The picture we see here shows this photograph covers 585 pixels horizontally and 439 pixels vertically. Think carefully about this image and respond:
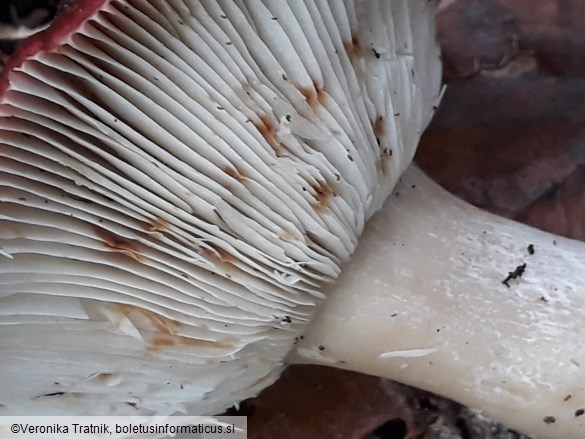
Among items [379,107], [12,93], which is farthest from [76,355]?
[379,107]

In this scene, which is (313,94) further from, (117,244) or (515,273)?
(515,273)

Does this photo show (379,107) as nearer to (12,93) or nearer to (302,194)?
(302,194)

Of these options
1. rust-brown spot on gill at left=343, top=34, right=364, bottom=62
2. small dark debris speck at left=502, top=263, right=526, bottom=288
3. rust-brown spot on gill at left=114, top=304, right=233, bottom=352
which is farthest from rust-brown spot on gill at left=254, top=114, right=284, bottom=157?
small dark debris speck at left=502, top=263, right=526, bottom=288

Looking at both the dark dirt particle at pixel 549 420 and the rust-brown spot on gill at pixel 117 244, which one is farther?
the dark dirt particle at pixel 549 420
